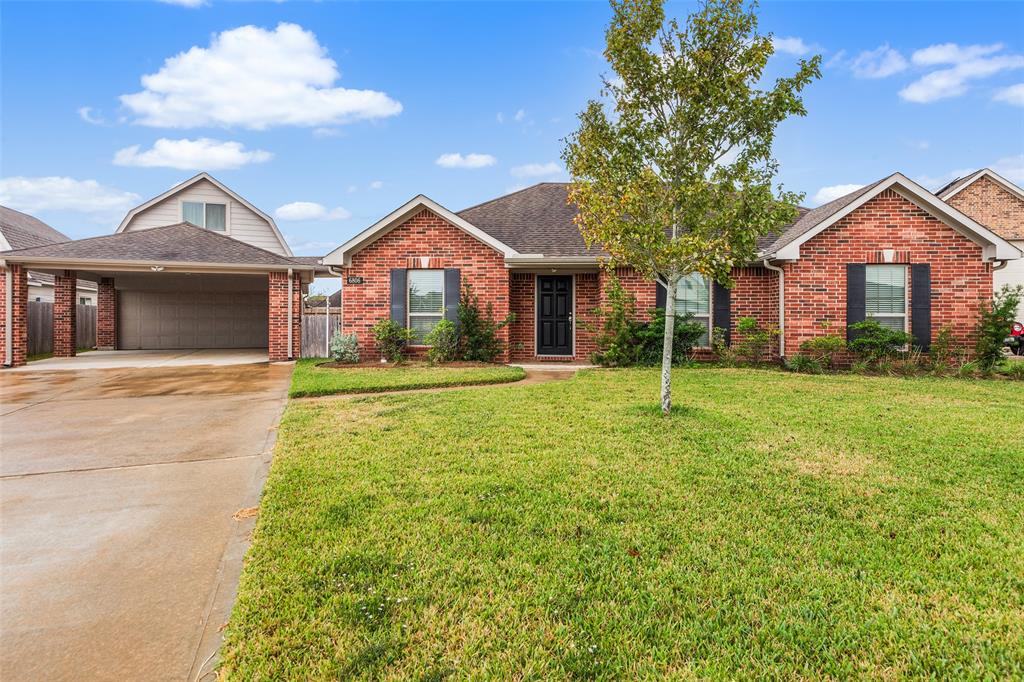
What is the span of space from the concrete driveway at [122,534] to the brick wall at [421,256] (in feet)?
18.2

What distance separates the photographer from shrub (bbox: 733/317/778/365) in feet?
36.1

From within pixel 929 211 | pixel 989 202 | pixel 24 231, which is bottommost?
pixel 929 211

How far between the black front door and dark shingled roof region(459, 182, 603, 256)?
3.55 ft

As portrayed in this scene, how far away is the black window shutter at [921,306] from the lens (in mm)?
10672

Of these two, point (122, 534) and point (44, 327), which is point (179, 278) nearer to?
point (44, 327)

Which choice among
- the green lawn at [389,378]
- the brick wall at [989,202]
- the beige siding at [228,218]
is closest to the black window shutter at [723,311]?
the green lawn at [389,378]

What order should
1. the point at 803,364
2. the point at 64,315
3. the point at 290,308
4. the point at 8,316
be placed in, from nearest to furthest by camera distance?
1. the point at 803,364
2. the point at 8,316
3. the point at 290,308
4. the point at 64,315

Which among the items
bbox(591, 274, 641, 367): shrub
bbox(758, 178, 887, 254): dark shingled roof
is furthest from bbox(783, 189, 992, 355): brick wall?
bbox(591, 274, 641, 367): shrub

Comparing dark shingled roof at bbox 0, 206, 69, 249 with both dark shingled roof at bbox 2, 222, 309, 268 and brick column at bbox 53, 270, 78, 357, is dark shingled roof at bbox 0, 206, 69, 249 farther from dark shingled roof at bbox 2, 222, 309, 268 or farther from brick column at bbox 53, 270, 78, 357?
dark shingled roof at bbox 2, 222, 309, 268

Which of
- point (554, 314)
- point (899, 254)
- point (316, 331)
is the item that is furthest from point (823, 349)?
point (316, 331)

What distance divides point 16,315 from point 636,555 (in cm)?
1658

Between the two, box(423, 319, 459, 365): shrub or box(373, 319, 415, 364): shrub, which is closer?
box(423, 319, 459, 365): shrub

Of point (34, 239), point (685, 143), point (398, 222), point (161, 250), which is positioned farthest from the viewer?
point (34, 239)

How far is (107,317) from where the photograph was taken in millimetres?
18859
